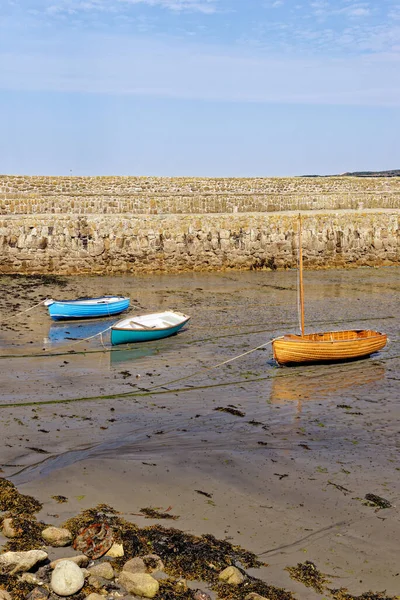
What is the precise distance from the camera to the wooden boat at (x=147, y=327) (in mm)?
15516

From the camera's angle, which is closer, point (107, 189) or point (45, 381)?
point (45, 381)

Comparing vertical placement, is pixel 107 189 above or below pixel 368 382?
above

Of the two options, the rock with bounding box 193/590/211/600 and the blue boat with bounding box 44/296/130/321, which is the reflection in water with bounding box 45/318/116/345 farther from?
the rock with bounding box 193/590/211/600

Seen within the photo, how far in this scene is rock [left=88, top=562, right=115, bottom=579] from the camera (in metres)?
5.54

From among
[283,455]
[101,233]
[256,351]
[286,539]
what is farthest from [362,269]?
[286,539]

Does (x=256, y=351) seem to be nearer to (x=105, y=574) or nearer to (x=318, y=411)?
(x=318, y=411)

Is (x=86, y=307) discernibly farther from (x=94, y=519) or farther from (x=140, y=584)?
(x=140, y=584)

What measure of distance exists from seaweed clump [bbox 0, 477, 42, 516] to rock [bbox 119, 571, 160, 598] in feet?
5.26

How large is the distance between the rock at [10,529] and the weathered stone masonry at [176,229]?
2034cm

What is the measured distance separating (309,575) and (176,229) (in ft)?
73.9

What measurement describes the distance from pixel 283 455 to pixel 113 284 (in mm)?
16024

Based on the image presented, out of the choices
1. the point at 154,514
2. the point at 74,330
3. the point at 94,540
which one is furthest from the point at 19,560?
the point at 74,330

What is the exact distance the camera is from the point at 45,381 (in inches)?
485

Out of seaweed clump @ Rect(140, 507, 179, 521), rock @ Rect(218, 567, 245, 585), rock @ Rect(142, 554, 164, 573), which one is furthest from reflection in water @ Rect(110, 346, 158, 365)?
rock @ Rect(218, 567, 245, 585)
